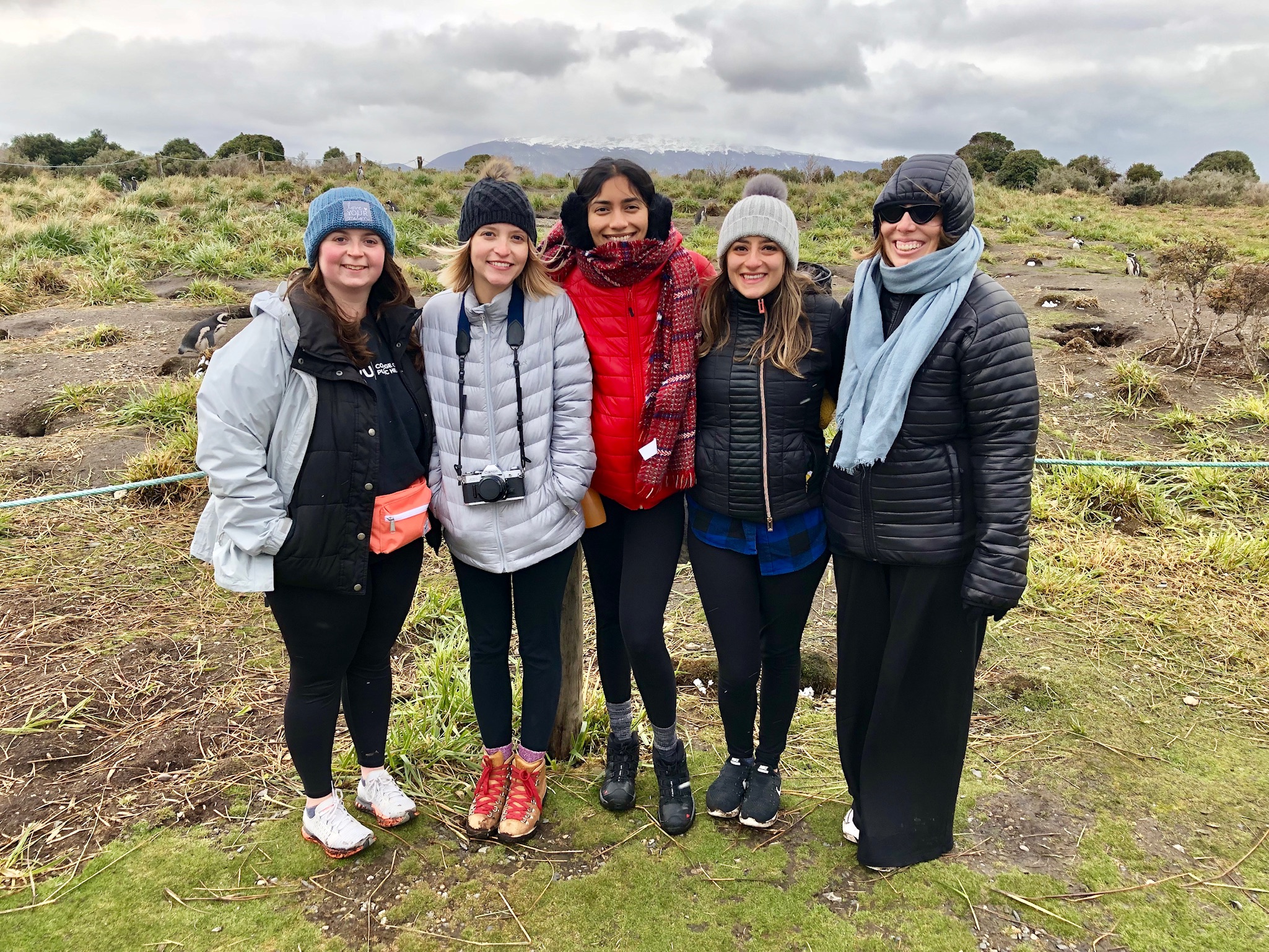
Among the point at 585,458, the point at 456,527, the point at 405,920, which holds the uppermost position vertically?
the point at 585,458

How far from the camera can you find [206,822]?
2.68 meters

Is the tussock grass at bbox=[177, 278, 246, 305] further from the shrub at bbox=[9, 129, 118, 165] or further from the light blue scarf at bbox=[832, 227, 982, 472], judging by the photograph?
the shrub at bbox=[9, 129, 118, 165]

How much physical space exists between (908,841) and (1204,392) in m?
6.47

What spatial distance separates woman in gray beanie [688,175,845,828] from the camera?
2.39 m

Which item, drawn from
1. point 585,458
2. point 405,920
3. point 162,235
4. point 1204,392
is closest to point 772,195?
point 585,458

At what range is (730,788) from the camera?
2785 mm

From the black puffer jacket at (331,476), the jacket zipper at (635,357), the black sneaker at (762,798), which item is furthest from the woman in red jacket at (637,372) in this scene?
the black puffer jacket at (331,476)

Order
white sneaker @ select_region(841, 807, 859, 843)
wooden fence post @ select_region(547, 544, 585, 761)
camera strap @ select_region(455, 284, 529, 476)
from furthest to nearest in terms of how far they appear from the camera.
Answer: wooden fence post @ select_region(547, 544, 585, 761), white sneaker @ select_region(841, 807, 859, 843), camera strap @ select_region(455, 284, 529, 476)

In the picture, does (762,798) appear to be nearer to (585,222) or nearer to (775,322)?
(775,322)

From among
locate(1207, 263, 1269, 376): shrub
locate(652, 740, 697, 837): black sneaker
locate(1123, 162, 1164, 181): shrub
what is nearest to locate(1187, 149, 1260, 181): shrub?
locate(1123, 162, 1164, 181): shrub

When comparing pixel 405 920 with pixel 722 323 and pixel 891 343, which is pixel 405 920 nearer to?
pixel 722 323

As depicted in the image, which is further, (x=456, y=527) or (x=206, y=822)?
(x=206, y=822)

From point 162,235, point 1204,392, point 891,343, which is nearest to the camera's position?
point 891,343

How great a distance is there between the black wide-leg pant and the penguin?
6.87m
